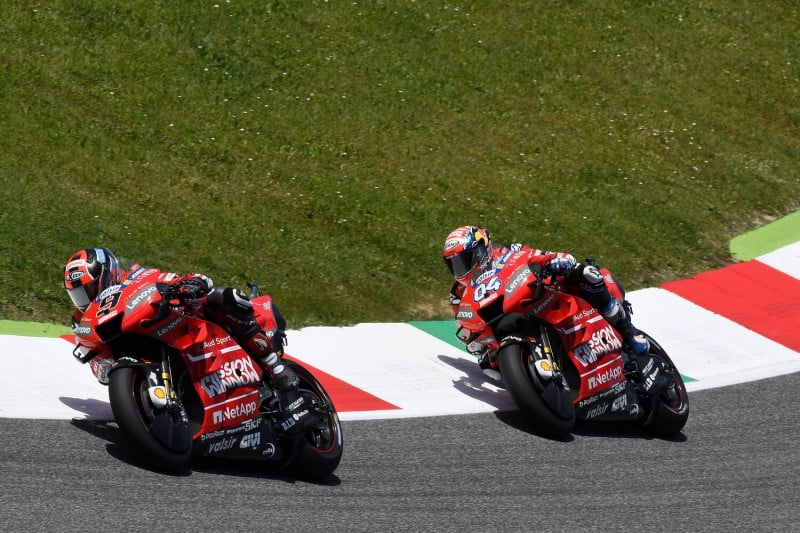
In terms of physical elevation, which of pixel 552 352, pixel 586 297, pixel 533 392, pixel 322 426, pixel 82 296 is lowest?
pixel 533 392

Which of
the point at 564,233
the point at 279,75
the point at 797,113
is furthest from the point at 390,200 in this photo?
the point at 797,113

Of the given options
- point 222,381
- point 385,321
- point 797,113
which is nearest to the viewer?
point 222,381

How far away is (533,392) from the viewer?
9078 millimetres

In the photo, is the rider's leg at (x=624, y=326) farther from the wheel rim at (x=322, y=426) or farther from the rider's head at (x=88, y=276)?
the rider's head at (x=88, y=276)

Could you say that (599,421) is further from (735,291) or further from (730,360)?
(735,291)

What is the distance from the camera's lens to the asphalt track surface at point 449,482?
6.93 metres

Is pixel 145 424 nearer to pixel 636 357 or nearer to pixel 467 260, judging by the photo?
pixel 467 260

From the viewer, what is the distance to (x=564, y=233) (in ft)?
47.0

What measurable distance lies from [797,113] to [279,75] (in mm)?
8745

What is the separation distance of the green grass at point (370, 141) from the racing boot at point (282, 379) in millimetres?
2936

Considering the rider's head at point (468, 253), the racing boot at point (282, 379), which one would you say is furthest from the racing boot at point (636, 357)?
the racing boot at point (282, 379)

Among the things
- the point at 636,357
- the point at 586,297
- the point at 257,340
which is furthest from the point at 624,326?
the point at 257,340

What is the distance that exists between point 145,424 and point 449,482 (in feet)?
7.63

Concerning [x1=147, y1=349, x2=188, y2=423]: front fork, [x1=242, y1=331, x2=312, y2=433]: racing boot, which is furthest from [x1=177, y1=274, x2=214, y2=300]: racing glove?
[x1=242, y1=331, x2=312, y2=433]: racing boot
